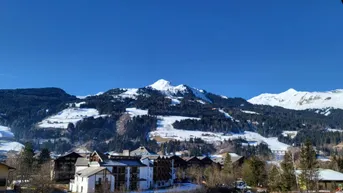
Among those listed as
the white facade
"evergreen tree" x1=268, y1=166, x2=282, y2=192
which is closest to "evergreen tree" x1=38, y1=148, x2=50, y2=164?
the white facade

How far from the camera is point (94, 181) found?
7500cm

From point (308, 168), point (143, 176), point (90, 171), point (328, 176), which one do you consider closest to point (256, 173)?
point (328, 176)

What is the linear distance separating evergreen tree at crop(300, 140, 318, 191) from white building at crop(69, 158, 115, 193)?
1652 inches

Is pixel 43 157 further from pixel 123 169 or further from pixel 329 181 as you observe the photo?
pixel 329 181

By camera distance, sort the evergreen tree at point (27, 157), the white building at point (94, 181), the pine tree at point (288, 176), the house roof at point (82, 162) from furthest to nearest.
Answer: the evergreen tree at point (27, 157)
the house roof at point (82, 162)
the white building at point (94, 181)
the pine tree at point (288, 176)

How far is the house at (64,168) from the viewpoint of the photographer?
9500 cm

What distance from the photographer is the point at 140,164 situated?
294 ft

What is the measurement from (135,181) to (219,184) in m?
22.7

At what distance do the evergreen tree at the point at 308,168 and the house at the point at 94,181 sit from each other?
42.0 meters

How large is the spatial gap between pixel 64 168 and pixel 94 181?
2659 cm

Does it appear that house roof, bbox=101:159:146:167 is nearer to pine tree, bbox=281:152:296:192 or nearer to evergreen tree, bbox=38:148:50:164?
evergreen tree, bbox=38:148:50:164

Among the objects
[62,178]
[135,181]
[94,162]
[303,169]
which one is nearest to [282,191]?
[303,169]

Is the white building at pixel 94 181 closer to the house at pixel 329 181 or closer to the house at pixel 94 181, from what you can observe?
the house at pixel 94 181

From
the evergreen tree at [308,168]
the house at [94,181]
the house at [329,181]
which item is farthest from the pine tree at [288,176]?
the house at [94,181]
